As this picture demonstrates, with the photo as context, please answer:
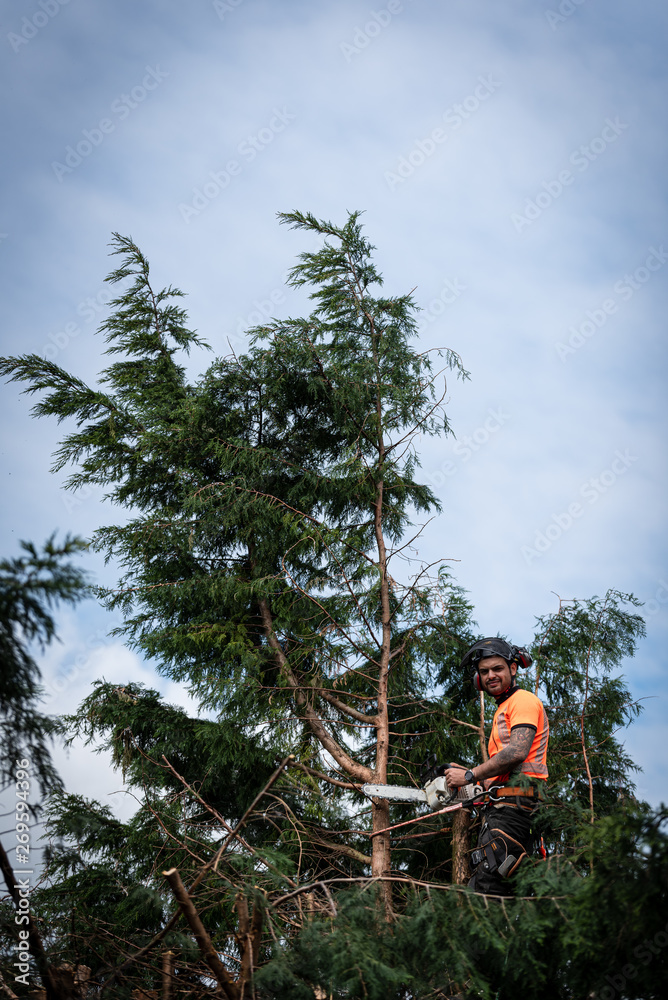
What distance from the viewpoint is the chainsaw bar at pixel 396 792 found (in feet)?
17.6

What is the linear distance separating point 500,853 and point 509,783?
1.36 feet

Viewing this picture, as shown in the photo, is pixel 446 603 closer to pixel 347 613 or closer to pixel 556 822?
pixel 347 613

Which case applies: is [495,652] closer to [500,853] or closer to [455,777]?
[455,777]

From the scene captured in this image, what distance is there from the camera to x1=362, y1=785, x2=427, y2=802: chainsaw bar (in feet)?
17.6

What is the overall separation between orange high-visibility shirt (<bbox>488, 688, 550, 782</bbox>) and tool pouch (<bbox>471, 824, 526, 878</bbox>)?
1.17 ft

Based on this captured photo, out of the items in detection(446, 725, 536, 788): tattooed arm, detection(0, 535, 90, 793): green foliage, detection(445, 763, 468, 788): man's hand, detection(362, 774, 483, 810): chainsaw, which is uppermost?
detection(446, 725, 536, 788): tattooed arm

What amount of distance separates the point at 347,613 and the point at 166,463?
2558mm

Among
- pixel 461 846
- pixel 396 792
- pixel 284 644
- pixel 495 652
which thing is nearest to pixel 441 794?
pixel 396 792

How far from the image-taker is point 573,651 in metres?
6.92

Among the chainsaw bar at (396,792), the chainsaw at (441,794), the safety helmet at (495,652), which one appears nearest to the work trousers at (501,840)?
the chainsaw at (441,794)

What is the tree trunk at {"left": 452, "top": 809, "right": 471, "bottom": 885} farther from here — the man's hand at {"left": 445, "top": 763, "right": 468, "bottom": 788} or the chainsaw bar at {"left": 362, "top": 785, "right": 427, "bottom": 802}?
the man's hand at {"left": 445, "top": 763, "right": 468, "bottom": 788}

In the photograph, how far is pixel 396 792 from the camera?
5531 millimetres

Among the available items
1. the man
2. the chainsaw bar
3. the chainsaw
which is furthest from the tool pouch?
the chainsaw bar

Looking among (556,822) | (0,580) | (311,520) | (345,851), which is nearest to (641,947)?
(556,822)
